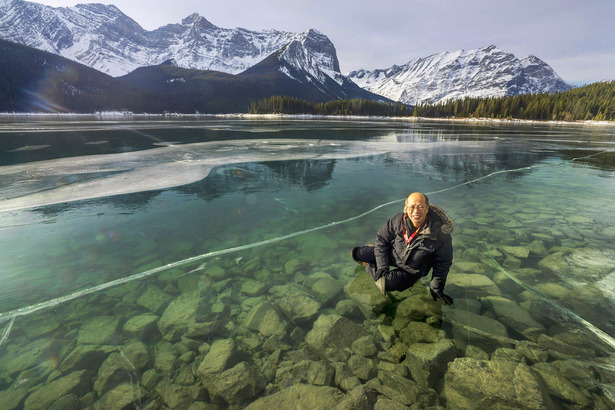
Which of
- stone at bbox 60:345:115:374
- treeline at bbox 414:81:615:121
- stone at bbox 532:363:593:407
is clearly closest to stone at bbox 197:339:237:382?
stone at bbox 60:345:115:374

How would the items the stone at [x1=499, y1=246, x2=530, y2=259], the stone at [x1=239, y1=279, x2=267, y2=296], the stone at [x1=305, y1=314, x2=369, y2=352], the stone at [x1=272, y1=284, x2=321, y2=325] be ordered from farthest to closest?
the stone at [x1=499, y1=246, x2=530, y2=259] → the stone at [x1=239, y1=279, x2=267, y2=296] → the stone at [x1=272, y1=284, x2=321, y2=325] → the stone at [x1=305, y1=314, x2=369, y2=352]

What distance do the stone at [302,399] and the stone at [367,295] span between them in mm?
1693

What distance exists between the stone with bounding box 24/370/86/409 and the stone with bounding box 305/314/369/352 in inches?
118

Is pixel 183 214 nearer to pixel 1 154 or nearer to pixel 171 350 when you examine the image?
pixel 171 350

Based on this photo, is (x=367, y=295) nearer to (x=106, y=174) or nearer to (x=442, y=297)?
(x=442, y=297)

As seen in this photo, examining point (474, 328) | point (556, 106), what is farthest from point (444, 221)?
point (556, 106)

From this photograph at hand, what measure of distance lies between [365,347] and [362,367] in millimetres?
317

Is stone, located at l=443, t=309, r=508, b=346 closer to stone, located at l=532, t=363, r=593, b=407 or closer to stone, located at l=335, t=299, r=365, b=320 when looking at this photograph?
stone, located at l=532, t=363, r=593, b=407

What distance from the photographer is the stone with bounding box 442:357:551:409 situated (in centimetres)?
312

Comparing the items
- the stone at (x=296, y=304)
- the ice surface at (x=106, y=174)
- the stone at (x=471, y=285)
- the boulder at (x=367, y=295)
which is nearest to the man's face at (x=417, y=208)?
the boulder at (x=367, y=295)

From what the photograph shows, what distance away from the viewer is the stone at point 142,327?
4215 mm

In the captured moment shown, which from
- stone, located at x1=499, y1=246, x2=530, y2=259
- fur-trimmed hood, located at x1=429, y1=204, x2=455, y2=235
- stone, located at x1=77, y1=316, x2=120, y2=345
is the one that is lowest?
stone, located at x1=77, y1=316, x2=120, y2=345

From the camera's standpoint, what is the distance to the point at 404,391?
3326 millimetres

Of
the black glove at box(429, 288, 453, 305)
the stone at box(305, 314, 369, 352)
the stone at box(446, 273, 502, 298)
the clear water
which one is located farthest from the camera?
the stone at box(446, 273, 502, 298)
